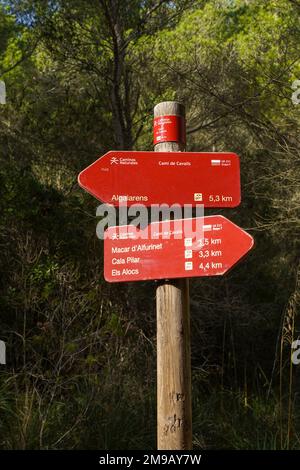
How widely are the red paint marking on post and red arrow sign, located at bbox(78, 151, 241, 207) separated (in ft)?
0.36

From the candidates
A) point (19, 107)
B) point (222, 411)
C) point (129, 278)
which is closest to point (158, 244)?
point (129, 278)

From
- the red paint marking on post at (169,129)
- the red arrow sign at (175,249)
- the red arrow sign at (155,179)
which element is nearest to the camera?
the red arrow sign at (175,249)

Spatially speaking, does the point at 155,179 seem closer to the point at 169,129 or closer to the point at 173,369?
the point at 169,129

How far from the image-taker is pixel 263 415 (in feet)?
20.3

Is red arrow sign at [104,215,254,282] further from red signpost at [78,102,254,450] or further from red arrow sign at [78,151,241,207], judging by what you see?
red arrow sign at [78,151,241,207]

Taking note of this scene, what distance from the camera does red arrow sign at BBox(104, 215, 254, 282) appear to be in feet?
9.52

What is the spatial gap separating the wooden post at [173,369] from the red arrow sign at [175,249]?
0.12 metres

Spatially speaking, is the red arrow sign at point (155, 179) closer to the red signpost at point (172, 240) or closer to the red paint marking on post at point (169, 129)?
the red signpost at point (172, 240)

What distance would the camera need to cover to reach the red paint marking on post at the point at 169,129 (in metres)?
3.13

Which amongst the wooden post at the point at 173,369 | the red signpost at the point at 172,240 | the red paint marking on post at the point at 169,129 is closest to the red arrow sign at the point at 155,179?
the red signpost at the point at 172,240

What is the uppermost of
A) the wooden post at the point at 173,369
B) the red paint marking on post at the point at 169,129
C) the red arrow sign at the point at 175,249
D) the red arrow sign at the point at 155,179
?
the red paint marking on post at the point at 169,129

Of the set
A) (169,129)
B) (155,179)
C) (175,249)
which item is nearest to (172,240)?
(175,249)
